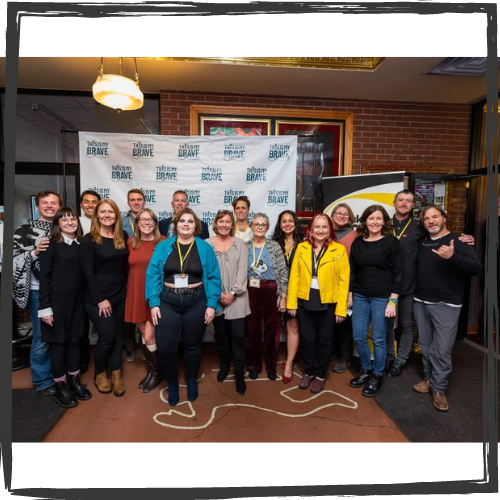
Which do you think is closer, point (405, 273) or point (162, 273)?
point (162, 273)

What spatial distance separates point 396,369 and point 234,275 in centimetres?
189

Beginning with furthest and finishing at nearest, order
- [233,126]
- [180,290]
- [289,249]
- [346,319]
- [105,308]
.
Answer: [233,126] → [346,319] → [289,249] → [105,308] → [180,290]

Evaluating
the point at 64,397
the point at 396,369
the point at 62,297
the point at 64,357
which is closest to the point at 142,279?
the point at 62,297

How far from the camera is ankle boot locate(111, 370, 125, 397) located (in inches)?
101

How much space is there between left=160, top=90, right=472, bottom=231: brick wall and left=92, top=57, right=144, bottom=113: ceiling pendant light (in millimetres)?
1628

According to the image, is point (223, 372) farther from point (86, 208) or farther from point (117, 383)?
point (86, 208)

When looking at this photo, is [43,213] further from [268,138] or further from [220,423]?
[268,138]

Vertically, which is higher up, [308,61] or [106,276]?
[308,61]

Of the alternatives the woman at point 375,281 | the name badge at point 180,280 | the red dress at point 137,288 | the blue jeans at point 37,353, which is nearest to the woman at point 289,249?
the woman at point 375,281

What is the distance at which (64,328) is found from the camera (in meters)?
2.40

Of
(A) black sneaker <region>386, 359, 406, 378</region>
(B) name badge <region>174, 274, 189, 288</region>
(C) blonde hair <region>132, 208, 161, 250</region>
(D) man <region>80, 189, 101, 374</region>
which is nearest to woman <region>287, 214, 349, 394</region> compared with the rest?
(A) black sneaker <region>386, 359, 406, 378</region>

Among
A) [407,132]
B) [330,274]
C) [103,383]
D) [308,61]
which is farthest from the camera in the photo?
[407,132]

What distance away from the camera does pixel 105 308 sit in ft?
7.91
